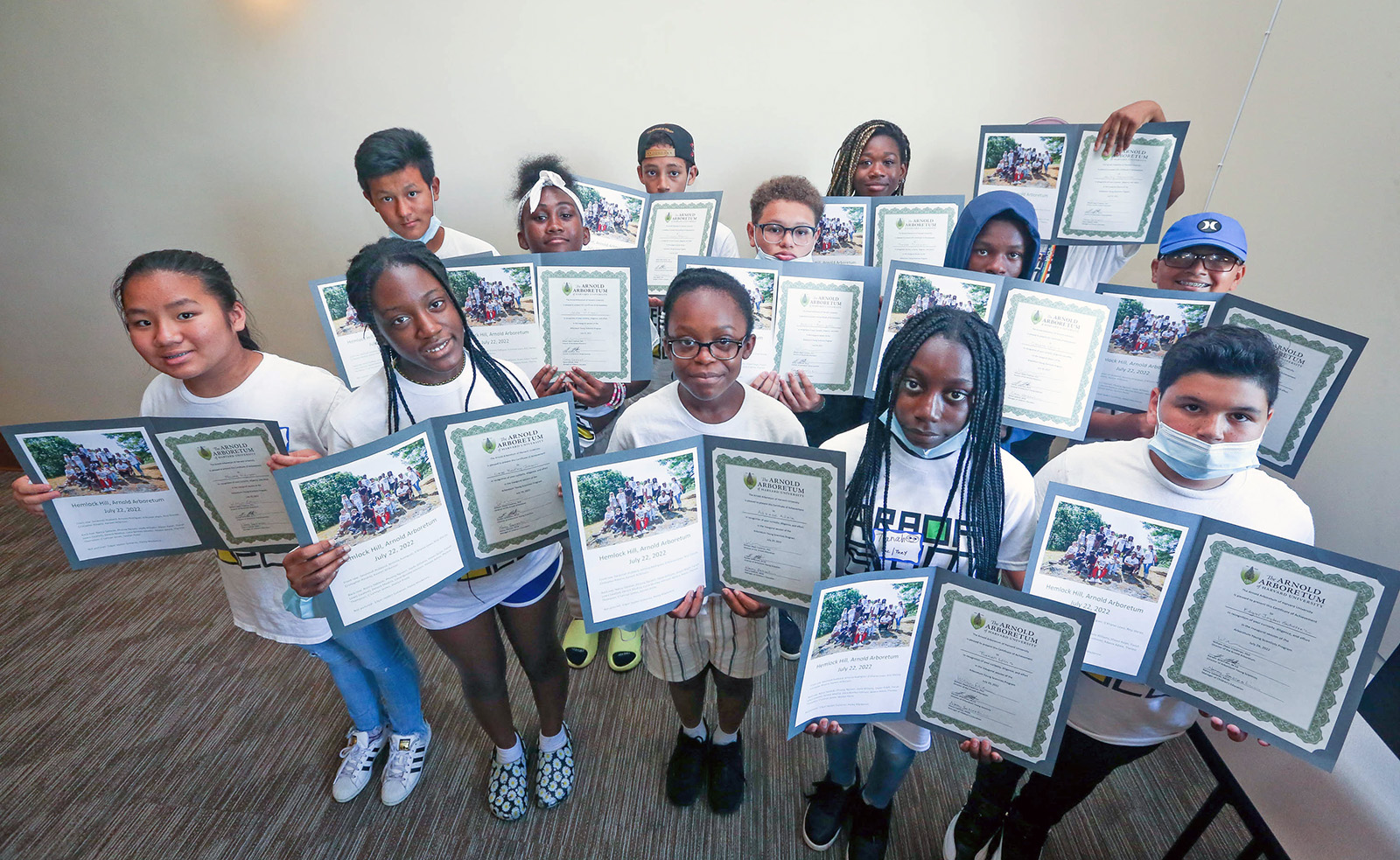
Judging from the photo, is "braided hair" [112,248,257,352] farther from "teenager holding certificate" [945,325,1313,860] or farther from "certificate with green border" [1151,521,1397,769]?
"certificate with green border" [1151,521,1397,769]

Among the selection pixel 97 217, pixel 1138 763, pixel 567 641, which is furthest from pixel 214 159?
pixel 1138 763

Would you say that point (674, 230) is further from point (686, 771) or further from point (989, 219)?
point (686, 771)

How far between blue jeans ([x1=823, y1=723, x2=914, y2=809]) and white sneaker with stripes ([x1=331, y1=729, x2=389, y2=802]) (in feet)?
5.18

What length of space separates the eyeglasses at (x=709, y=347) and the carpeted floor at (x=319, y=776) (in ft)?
4.92

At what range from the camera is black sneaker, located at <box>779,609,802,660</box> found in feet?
7.89

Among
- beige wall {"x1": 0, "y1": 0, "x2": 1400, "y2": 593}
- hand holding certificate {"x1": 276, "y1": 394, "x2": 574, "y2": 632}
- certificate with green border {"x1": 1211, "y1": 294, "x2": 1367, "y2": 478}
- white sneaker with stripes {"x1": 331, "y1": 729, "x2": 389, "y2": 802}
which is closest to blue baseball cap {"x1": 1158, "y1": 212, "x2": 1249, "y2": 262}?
certificate with green border {"x1": 1211, "y1": 294, "x2": 1367, "y2": 478}

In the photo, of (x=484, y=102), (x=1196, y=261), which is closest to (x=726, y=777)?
(x=1196, y=261)

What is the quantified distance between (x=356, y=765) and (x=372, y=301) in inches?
65.8

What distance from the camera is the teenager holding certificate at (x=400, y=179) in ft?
7.38

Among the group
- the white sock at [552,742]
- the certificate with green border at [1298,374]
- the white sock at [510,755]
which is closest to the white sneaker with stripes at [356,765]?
the white sock at [510,755]

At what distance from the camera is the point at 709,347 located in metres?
1.40

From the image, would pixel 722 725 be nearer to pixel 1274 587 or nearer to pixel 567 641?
pixel 567 641

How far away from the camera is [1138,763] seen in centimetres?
205

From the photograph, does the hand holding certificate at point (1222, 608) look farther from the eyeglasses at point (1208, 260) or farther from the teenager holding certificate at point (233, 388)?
the teenager holding certificate at point (233, 388)
